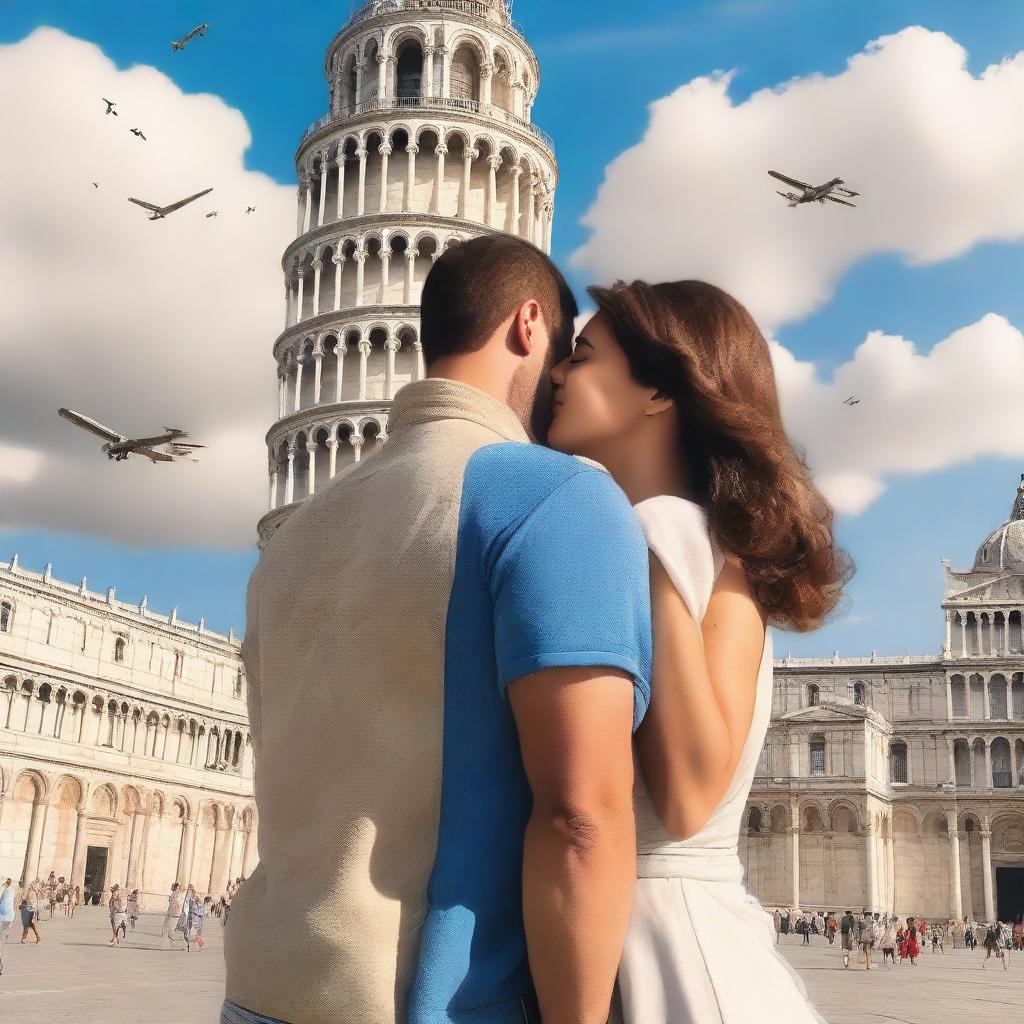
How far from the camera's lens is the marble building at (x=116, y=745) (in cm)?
4969

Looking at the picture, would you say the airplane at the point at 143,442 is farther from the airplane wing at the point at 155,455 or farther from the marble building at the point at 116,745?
the marble building at the point at 116,745

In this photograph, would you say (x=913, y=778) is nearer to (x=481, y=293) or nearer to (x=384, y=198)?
(x=384, y=198)

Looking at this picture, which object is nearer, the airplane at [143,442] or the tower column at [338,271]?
the airplane at [143,442]

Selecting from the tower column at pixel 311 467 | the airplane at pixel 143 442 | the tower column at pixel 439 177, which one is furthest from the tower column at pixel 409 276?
the airplane at pixel 143 442

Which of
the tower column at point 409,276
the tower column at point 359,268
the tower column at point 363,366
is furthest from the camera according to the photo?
the tower column at point 359,268

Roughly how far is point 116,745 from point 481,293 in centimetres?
5614

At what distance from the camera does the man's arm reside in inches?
71.4

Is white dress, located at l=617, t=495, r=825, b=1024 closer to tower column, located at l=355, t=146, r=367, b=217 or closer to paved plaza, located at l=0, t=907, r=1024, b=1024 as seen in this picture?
paved plaza, located at l=0, t=907, r=1024, b=1024

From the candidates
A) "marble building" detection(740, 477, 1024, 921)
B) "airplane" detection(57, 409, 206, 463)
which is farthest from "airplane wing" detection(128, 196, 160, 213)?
"marble building" detection(740, 477, 1024, 921)

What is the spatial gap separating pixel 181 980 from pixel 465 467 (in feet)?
68.3

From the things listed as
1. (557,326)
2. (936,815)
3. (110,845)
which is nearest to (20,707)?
(110,845)

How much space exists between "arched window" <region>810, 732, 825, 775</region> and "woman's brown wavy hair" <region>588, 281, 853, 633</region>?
61151 mm

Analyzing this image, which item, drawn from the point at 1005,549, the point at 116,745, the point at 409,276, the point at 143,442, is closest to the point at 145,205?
the point at 143,442

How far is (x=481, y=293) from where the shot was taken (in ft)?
7.72
